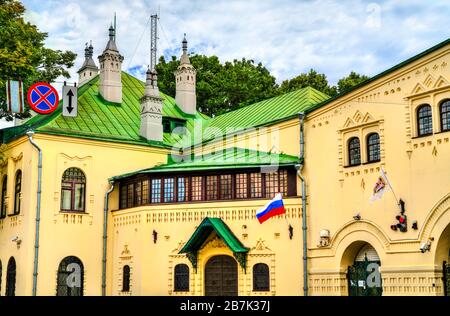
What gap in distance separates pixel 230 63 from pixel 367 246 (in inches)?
1162

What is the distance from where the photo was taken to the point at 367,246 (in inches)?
870

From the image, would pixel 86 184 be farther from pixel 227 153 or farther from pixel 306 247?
pixel 306 247

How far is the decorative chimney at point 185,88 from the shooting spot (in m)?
35.5

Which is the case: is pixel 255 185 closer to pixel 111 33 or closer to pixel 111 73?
pixel 111 73

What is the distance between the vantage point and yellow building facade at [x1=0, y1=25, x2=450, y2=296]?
20.2 m

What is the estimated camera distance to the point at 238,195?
2483 cm

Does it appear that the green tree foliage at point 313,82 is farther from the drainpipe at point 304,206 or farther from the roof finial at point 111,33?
the drainpipe at point 304,206

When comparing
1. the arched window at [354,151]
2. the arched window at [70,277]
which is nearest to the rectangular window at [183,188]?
the arched window at [70,277]

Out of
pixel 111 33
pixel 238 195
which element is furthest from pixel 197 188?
pixel 111 33

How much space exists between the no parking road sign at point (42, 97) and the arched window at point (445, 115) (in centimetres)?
1554

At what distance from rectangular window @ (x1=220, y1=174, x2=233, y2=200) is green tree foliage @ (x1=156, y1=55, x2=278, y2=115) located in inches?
824

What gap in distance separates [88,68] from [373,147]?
25428mm

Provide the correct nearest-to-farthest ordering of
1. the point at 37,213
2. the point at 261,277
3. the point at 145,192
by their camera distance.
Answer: the point at 261,277, the point at 145,192, the point at 37,213

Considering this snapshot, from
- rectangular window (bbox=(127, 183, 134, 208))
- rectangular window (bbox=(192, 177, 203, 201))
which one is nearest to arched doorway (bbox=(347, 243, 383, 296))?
rectangular window (bbox=(192, 177, 203, 201))
